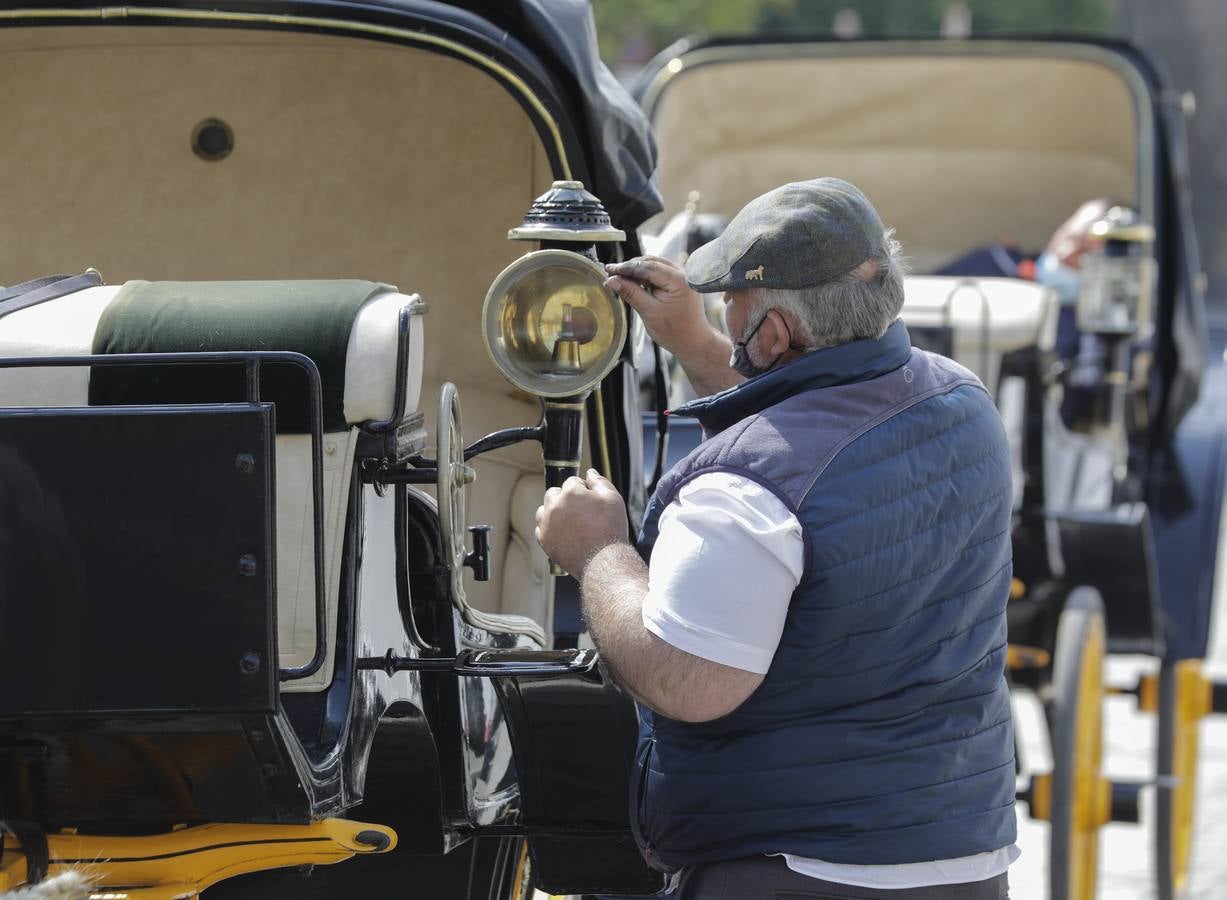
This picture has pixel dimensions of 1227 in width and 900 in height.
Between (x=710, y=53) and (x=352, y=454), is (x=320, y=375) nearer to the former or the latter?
(x=352, y=454)

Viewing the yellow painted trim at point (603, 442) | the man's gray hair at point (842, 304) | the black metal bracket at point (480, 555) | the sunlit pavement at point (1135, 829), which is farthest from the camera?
the sunlit pavement at point (1135, 829)

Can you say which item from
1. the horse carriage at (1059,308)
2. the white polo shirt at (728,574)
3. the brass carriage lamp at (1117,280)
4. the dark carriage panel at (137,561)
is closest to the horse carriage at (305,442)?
the dark carriage panel at (137,561)

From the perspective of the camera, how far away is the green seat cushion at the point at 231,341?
2.00m

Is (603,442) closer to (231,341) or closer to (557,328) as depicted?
→ (557,328)

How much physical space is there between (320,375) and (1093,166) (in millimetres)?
5506

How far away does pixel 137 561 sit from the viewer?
1.77 meters

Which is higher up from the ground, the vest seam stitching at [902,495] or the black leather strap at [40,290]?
the black leather strap at [40,290]

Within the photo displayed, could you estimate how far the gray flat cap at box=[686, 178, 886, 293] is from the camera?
6.37 feet

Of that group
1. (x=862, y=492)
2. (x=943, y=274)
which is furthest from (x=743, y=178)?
(x=862, y=492)

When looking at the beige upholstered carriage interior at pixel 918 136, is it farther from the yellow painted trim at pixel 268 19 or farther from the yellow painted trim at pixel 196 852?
the yellow painted trim at pixel 196 852

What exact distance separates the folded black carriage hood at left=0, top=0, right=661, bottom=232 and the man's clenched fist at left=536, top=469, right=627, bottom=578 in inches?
30.7

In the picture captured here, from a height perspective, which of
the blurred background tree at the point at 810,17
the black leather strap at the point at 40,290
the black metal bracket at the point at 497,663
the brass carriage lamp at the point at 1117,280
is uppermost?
the blurred background tree at the point at 810,17

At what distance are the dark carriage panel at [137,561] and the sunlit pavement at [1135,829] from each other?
3.10 meters

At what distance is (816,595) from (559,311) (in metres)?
0.62
